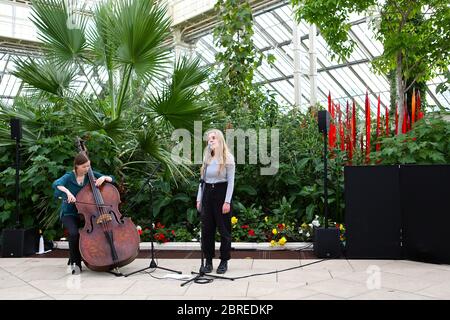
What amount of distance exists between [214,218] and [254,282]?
68 centimetres

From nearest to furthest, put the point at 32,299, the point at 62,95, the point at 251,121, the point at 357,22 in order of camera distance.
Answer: the point at 32,299
the point at 62,95
the point at 251,121
the point at 357,22

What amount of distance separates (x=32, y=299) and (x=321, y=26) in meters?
4.29

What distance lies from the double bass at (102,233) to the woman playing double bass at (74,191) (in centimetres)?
14

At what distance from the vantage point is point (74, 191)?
13.9 feet

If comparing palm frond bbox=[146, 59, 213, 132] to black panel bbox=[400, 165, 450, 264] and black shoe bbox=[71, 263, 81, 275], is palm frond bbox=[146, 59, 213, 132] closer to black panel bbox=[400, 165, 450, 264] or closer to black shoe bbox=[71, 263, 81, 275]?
black shoe bbox=[71, 263, 81, 275]

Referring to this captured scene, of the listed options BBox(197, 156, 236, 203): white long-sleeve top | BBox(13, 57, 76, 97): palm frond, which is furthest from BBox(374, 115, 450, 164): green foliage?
BBox(13, 57, 76, 97): palm frond

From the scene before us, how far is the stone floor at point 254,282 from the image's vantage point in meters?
3.27

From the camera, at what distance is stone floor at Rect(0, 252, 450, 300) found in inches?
129

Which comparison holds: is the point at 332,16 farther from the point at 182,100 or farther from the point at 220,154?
the point at 220,154

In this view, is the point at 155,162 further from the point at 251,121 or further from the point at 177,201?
the point at 251,121

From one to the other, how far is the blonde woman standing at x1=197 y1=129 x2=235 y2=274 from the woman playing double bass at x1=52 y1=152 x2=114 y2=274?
93cm

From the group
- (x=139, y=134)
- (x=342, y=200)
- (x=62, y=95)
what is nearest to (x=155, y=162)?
(x=139, y=134)

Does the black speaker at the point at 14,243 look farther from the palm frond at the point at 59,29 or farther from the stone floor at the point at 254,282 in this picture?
the palm frond at the point at 59,29

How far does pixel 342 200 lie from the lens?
5.45 m
